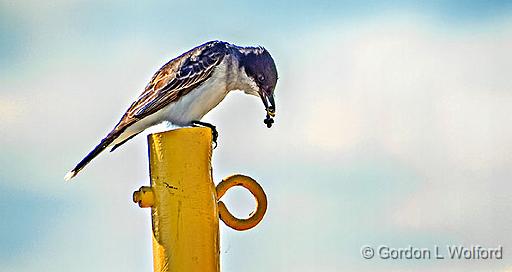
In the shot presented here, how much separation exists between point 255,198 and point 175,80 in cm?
290

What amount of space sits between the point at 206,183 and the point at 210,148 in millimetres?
231

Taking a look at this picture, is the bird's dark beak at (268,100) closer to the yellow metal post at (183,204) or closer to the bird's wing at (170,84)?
the bird's wing at (170,84)

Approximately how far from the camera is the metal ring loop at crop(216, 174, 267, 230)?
6.11 m

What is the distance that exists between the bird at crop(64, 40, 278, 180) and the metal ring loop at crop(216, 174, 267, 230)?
7.31ft

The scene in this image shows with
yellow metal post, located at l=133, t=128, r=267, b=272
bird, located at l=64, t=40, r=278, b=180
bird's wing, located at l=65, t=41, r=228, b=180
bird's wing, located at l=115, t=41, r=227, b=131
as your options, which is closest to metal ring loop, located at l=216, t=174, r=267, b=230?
yellow metal post, located at l=133, t=128, r=267, b=272

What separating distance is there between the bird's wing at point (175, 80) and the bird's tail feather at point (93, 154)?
4.7 inches

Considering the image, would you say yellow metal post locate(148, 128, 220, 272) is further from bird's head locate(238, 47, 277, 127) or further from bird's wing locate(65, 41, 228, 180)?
bird's head locate(238, 47, 277, 127)

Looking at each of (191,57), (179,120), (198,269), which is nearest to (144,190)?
(198,269)

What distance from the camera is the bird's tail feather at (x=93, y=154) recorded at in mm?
8266

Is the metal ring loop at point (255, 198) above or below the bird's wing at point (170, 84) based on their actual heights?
below

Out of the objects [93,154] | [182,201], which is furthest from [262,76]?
[182,201]

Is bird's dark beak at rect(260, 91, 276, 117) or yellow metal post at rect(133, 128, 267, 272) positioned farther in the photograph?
bird's dark beak at rect(260, 91, 276, 117)

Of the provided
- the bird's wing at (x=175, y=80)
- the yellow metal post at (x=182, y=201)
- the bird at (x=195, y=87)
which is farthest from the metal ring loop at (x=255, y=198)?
the bird's wing at (x=175, y=80)

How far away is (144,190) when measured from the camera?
5.62 metres
